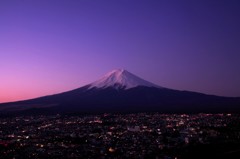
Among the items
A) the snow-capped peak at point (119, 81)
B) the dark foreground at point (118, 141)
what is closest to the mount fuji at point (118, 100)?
the snow-capped peak at point (119, 81)

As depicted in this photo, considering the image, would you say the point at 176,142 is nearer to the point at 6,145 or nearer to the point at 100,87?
the point at 6,145

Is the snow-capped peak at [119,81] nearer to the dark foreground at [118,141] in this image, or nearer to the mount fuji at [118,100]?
the mount fuji at [118,100]

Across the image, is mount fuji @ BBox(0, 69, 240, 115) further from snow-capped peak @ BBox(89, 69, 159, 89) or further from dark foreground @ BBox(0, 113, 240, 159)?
dark foreground @ BBox(0, 113, 240, 159)

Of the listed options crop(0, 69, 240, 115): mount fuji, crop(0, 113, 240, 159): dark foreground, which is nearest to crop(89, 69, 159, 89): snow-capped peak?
crop(0, 69, 240, 115): mount fuji

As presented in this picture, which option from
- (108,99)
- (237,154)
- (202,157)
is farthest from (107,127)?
(108,99)

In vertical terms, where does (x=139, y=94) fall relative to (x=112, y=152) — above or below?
above

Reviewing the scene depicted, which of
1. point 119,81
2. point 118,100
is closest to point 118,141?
point 118,100

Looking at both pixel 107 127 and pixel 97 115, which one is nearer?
pixel 107 127
